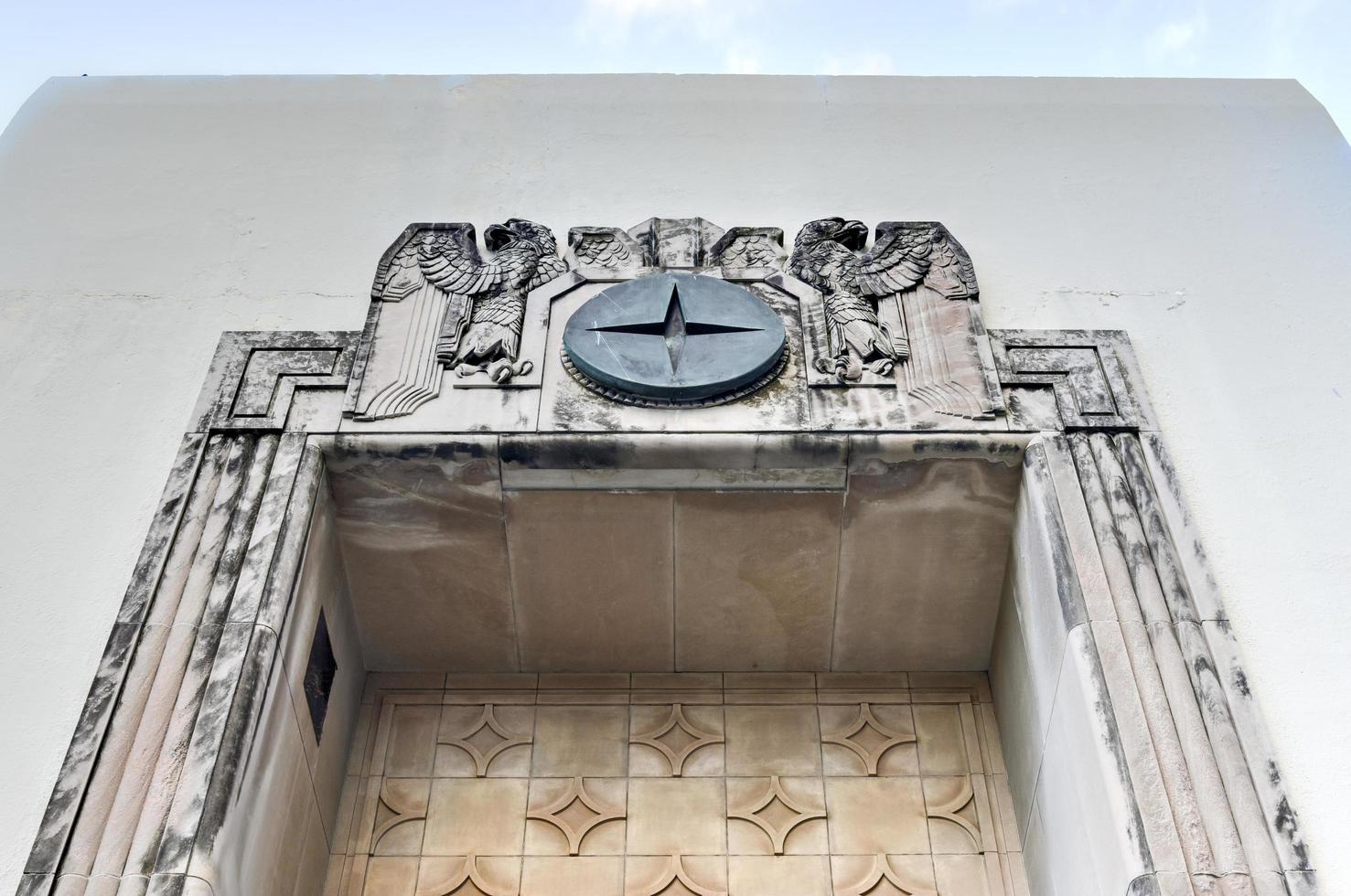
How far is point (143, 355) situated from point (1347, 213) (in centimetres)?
585

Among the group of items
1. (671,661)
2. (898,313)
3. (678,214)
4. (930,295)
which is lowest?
(671,661)

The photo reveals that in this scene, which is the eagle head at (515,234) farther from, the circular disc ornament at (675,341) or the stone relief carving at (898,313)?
the stone relief carving at (898,313)

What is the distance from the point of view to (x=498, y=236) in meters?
6.16

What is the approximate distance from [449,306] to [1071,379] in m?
2.68

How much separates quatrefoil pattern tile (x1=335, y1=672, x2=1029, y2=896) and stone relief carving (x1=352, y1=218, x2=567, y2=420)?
1320mm

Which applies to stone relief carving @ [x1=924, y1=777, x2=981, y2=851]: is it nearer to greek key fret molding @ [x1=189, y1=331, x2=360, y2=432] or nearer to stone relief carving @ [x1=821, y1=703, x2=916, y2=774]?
stone relief carving @ [x1=821, y1=703, x2=916, y2=774]

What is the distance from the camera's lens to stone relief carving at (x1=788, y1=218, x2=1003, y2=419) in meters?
5.27

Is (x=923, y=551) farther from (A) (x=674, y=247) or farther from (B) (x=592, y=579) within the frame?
(A) (x=674, y=247)

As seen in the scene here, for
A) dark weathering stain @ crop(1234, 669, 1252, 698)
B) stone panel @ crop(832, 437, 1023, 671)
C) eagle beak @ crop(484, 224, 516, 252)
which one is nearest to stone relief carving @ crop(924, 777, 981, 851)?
stone panel @ crop(832, 437, 1023, 671)

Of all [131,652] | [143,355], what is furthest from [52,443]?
[131,652]

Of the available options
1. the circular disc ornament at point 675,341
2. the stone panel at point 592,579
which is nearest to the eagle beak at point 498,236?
the circular disc ornament at point 675,341

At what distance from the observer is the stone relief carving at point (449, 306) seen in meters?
5.27

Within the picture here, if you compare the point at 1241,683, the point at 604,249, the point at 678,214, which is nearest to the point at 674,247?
the point at 604,249

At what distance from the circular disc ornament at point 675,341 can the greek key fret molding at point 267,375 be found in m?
0.99
